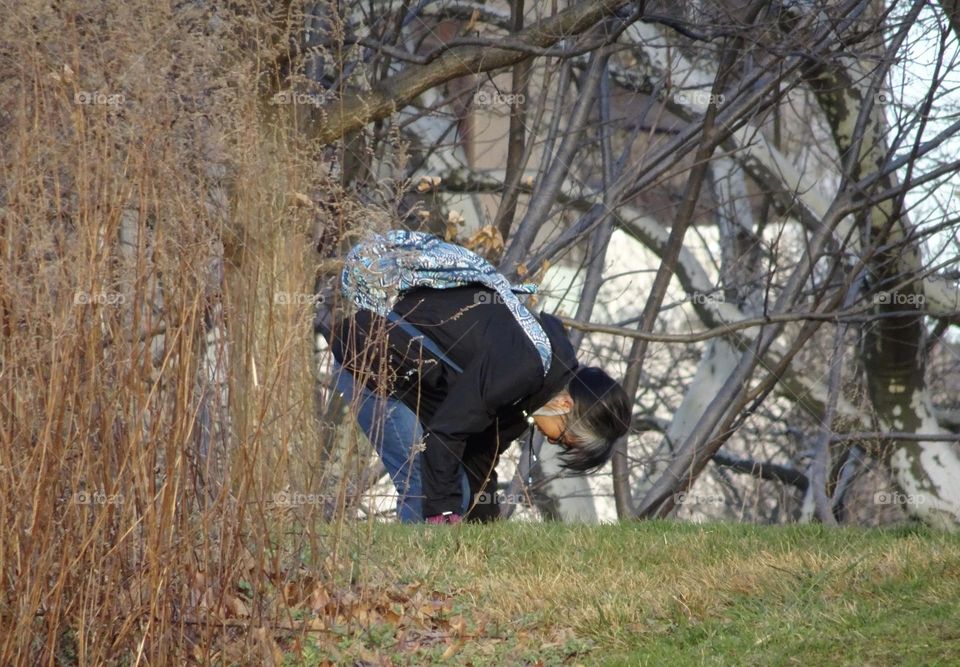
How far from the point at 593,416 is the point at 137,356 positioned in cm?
238

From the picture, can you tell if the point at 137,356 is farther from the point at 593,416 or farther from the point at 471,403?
the point at 593,416

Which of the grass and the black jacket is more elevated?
the black jacket

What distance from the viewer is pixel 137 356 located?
141 inches

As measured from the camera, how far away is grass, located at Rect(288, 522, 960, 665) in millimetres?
3877

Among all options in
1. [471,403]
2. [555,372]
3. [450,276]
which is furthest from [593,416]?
[450,276]

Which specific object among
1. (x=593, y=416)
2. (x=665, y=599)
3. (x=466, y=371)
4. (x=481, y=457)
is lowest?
(x=665, y=599)

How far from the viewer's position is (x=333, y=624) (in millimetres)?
4125

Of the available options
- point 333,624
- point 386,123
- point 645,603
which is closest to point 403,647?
point 333,624

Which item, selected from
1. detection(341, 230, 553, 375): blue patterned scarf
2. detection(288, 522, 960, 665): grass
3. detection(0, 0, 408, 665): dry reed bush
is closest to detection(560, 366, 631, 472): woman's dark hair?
detection(341, 230, 553, 375): blue patterned scarf

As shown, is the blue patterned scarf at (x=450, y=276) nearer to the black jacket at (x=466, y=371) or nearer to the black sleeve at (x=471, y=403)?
the black jacket at (x=466, y=371)

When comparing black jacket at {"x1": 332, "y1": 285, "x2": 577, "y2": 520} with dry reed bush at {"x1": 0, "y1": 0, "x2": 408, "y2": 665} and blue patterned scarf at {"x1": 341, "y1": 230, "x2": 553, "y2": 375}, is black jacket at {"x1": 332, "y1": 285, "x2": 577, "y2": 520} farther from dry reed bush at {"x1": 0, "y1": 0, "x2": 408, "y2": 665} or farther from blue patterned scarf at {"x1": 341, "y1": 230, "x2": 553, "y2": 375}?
dry reed bush at {"x1": 0, "y1": 0, "x2": 408, "y2": 665}

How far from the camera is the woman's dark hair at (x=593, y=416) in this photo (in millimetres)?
5461

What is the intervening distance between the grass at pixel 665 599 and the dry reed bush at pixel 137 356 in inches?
20.5

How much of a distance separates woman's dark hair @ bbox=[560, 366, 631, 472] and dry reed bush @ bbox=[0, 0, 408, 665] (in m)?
1.66
